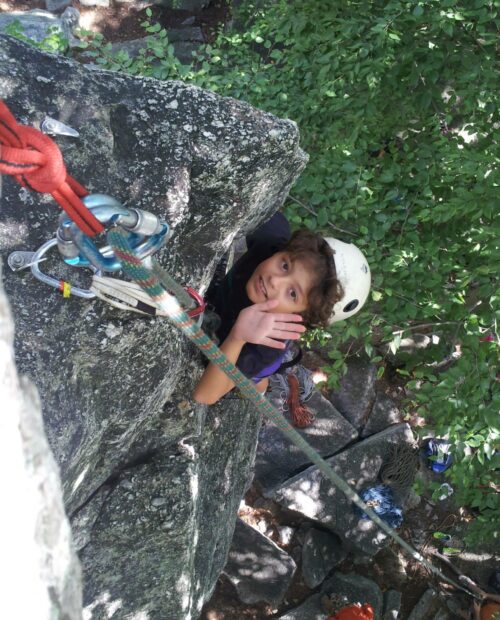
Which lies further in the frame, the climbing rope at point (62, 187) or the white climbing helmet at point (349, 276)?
the white climbing helmet at point (349, 276)

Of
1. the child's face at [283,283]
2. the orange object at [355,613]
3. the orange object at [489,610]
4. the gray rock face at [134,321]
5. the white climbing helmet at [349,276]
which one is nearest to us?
the gray rock face at [134,321]

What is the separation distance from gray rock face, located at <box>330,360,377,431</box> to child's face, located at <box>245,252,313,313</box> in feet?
11.2

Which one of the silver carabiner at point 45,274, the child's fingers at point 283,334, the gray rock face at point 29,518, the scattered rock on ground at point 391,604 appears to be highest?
the gray rock face at point 29,518

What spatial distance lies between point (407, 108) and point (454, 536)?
13.4 ft

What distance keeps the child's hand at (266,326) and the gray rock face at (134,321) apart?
27cm

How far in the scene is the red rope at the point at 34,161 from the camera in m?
1.20

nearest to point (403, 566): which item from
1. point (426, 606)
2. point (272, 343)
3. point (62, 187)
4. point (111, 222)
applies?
point (426, 606)

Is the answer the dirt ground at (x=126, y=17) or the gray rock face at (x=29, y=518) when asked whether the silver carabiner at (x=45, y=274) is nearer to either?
the gray rock face at (x=29, y=518)

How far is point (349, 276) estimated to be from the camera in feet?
8.48

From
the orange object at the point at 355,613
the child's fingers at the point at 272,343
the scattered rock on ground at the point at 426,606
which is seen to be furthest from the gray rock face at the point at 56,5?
the scattered rock on ground at the point at 426,606

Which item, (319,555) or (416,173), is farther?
(319,555)

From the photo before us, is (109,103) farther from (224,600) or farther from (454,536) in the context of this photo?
(454,536)

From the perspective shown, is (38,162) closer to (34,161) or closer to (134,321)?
(34,161)

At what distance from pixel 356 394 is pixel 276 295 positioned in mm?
3579
